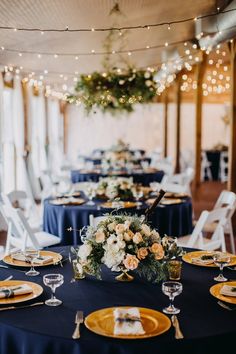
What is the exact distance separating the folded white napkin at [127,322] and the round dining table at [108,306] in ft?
0.20

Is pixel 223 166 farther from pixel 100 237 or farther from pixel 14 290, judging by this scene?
pixel 14 290

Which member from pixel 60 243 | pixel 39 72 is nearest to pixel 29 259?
pixel 60 243

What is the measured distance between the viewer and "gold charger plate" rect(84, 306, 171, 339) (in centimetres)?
236

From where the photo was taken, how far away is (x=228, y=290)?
113 inches

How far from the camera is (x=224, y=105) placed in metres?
18.0

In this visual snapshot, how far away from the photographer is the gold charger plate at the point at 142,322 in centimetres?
236

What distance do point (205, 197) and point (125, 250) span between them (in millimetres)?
9622

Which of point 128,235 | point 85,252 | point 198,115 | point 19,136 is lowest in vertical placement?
point 85,252

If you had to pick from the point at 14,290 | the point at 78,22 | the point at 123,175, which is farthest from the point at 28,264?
the point at 123,175

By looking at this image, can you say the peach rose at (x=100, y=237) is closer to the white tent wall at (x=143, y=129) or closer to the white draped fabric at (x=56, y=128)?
the white draped fabric at (x=56, y=128)

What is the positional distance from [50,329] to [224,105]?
53.7ft

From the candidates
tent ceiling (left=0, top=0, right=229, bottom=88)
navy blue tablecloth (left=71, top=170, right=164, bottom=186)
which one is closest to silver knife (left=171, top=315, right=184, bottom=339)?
tent ceiling (left=0, top=0, right=229, bottom=88)

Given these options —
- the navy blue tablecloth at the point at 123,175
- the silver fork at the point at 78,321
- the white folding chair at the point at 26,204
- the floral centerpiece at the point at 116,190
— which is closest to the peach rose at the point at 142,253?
the silver fork at the point at 78,321

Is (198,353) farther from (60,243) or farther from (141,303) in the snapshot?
(60,243)
